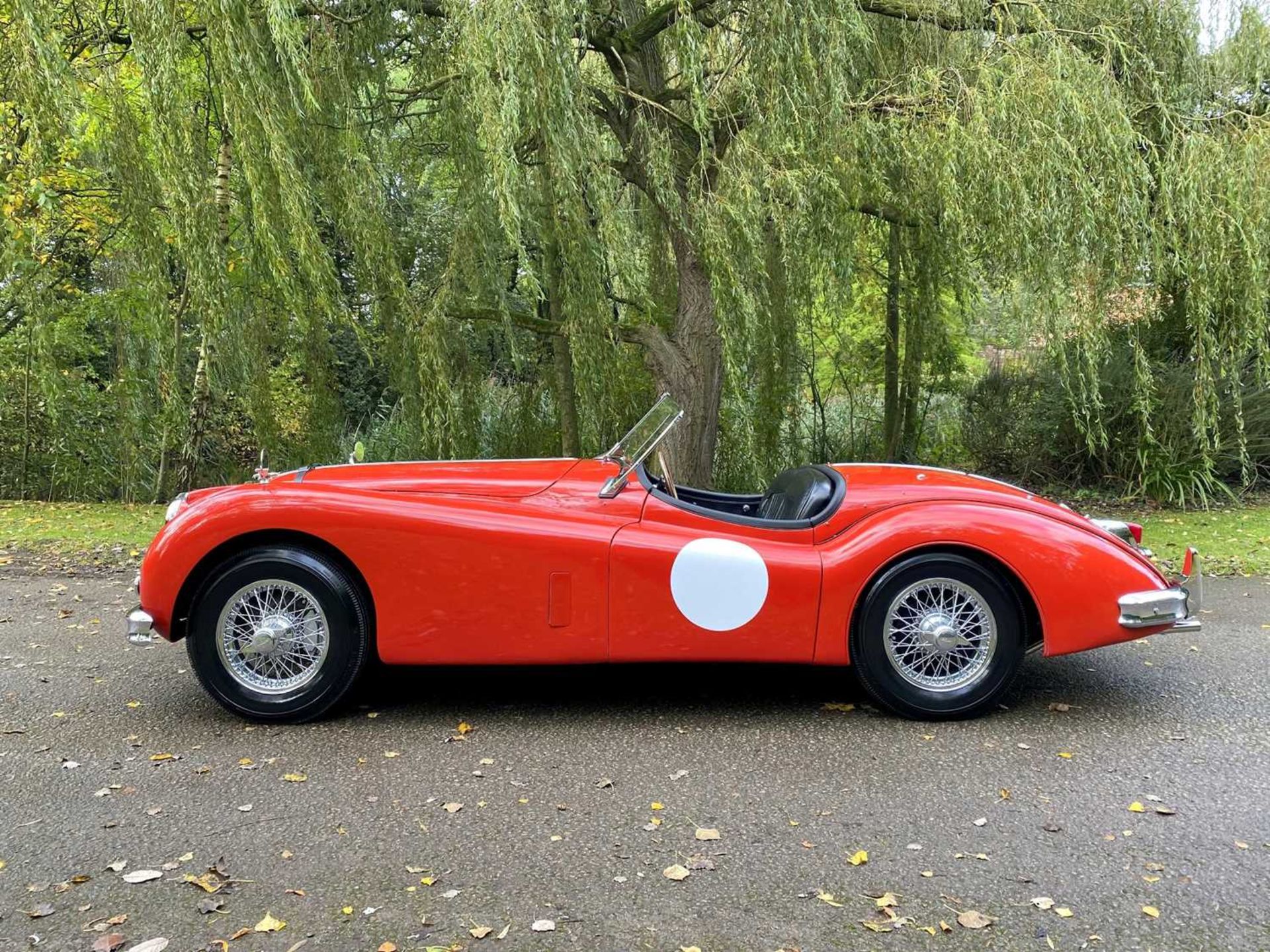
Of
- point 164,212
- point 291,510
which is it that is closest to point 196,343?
point 164,212

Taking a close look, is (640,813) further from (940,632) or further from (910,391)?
(910,391)

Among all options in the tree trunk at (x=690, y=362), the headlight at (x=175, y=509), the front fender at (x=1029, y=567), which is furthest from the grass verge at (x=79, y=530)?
the front fender at (x=1029, y=567)

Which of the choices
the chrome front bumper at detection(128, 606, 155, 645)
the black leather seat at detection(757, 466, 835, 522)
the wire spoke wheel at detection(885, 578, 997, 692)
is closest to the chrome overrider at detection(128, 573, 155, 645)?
the chrome front bumper at detection(128, 606, 155, 645)

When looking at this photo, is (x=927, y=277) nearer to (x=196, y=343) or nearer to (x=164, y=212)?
(x=164, y=212)

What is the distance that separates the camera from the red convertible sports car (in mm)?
3799

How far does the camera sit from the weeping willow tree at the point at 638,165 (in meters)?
5.43

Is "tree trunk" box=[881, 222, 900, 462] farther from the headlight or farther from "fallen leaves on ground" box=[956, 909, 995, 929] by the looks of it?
"fallen leaves on ground" box=[956, 909, 995, 929]

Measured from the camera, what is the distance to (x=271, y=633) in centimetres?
380

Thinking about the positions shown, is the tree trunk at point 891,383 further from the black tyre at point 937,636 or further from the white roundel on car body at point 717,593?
the white roundel on car body at point 717,593

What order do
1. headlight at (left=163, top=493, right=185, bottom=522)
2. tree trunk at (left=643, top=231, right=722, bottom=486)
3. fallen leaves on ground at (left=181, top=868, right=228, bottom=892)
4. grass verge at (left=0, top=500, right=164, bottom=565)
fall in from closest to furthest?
fallen leaves on ground at (left=181, top=868, right=228, bottom=892)
headlight at (left=163, top=493, right=185, bottom=522)
grass verge at (left=0, top=500, right=164, bottom=565)
tree trunk at (left=643, top=231, right=722, bottom=486)

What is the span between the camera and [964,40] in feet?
22.8

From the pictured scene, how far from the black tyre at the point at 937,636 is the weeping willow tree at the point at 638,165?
276 cm

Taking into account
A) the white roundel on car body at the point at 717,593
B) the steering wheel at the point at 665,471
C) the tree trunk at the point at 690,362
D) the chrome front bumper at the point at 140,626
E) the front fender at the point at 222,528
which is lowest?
the chrome front bumper at the point at 140,626

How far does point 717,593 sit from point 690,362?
448cm
